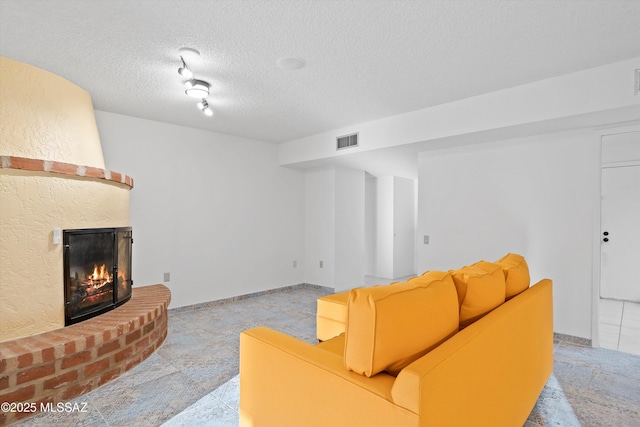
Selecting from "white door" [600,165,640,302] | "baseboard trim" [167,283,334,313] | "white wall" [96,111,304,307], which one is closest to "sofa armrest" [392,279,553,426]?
"baseboard trim" [167,283,334,313]

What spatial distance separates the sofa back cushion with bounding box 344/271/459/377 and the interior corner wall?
9.12 feet

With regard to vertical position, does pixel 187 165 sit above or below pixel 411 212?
above

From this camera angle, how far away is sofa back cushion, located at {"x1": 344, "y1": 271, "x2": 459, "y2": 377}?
1.13m

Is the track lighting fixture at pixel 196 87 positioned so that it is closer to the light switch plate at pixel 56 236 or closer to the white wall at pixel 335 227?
the light switch plate at pixel 56 236

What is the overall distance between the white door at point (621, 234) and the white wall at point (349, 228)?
3.59m

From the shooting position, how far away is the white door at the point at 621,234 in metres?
4.81

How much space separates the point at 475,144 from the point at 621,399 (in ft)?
8.57

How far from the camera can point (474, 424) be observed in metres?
1.25

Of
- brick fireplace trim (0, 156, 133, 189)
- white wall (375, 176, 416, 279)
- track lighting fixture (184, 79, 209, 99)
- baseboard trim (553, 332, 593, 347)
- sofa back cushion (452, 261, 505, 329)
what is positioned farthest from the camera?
white wall (375, 176, 416, 279)

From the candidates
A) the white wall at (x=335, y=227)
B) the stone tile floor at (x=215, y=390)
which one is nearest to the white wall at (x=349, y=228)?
the white wall at (x=335, y=227)

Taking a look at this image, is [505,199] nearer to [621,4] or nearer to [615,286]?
[621,4]

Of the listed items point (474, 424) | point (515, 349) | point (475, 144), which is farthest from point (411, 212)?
point (474, 424)

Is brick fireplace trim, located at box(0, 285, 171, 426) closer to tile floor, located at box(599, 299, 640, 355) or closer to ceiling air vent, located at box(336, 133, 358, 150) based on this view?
ceiling air vent, located at box(336, 133, 358, 150)

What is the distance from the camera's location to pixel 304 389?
132 centimetres
